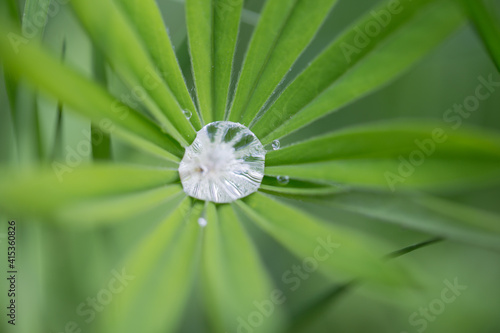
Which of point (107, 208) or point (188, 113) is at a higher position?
point (188, 113)

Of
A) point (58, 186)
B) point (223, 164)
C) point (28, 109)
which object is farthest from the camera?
point (28, 109)

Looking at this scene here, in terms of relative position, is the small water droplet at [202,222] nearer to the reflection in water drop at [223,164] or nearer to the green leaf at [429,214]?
the reflection in water drop at [223,164]

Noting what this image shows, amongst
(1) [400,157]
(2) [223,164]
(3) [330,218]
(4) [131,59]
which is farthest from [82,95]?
(3) [330,218]

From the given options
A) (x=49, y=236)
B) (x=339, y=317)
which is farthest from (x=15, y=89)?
(x=339, y=317)

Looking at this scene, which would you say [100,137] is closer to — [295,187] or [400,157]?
[295,187]

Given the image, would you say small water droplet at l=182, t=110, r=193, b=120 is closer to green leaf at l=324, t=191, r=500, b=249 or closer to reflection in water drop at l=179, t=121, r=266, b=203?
reflection in water drop at l=179, t=121, r=266, b=203

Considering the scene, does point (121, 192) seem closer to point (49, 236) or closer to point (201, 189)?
point (201, 189)
